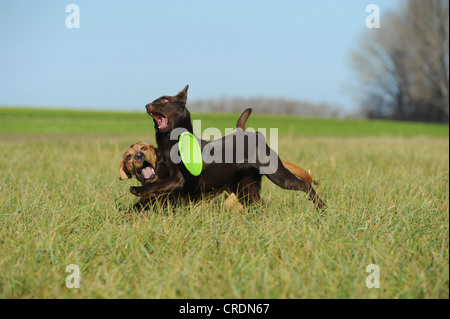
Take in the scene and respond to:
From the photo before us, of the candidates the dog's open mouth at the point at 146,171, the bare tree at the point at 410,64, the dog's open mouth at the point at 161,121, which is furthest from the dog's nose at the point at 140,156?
the bare tree at the point at 410,64

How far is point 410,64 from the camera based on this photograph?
3036 centimetres

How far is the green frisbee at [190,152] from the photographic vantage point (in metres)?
3.28

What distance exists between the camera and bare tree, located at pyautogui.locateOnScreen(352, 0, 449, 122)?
910 inches

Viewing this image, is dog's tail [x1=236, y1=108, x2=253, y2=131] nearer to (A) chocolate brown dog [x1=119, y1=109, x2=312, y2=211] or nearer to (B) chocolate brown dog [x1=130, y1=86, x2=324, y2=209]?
(B) chocolate brown dog [x1=130, y1=86, x2=324, y2=209]

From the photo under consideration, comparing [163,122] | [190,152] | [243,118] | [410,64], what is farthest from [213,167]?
[410,64]

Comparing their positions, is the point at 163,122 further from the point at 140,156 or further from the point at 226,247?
the point at 226,247

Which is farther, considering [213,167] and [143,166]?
[143,166]

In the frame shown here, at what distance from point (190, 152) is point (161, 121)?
37 cm

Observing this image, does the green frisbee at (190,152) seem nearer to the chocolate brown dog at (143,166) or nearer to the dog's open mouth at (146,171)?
the chocolate brown dog at (143,166)

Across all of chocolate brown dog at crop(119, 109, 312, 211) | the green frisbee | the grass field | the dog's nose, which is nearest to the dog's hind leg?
the grass field

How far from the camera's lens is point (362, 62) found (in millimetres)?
34062

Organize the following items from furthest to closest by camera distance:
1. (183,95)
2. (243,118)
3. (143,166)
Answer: (243,118) < (143,166) < (183,95)
